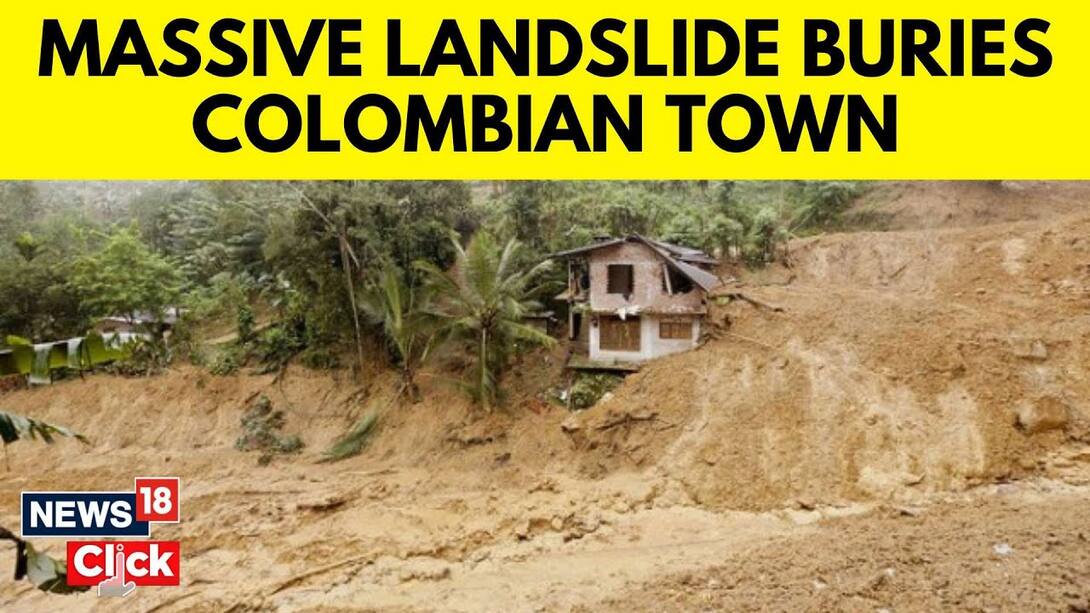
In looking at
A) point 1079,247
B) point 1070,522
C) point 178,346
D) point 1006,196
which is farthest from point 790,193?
point 178,346

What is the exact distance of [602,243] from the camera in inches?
501

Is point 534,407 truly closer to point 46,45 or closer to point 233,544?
point 233,544

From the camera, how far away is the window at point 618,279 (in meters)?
12.8

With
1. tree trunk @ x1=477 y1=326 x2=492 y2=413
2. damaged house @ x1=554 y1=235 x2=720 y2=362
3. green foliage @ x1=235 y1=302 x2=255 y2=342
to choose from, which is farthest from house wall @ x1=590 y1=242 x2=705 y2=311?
green foliage @ x1=235 y1=302 x2=255 y2=342

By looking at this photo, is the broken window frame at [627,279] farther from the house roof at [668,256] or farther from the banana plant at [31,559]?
the banana plant at [31,559]

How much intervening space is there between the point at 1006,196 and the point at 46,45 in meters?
24.4

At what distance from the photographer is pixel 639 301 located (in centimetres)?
1263

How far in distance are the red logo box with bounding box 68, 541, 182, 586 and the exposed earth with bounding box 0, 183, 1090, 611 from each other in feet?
10.1

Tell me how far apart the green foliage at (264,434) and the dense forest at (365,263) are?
Answer: 4.21ft

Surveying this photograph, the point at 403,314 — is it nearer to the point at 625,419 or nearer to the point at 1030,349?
the point at 625,419

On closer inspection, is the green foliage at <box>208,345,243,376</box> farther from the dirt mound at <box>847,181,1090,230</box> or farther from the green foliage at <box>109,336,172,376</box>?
the dirt mound at <box>847,181,1090,230</box>

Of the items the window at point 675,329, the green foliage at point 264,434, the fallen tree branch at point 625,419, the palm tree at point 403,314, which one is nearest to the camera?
the fallen tree branch at point 625,419

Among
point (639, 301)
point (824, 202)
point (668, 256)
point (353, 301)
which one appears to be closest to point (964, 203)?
point (824, 202)

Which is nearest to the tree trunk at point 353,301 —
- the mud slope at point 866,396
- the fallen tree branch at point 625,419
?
the mud slope at point 866,396
